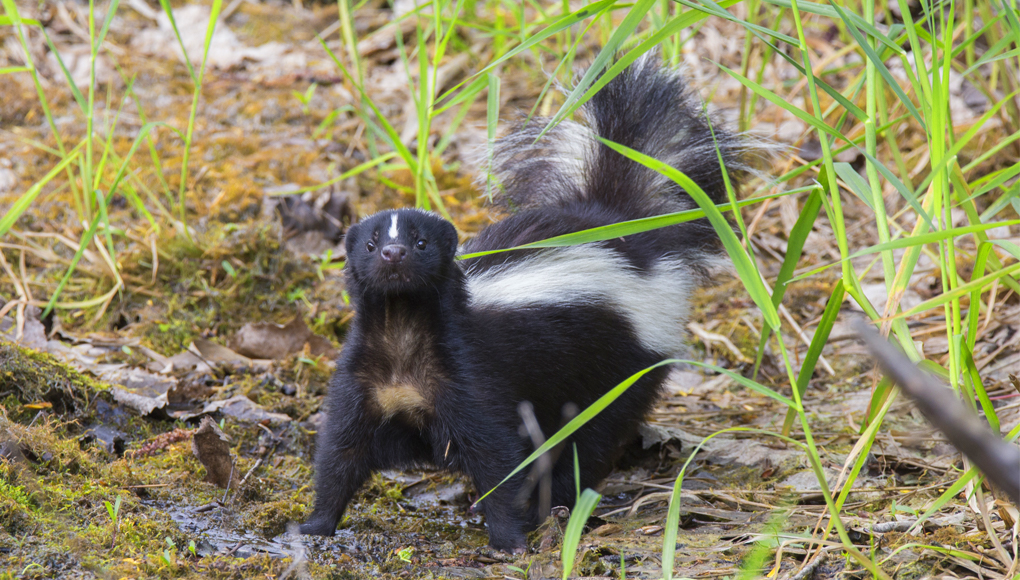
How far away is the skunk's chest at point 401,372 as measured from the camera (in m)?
3.28

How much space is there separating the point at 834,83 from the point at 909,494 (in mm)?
4717

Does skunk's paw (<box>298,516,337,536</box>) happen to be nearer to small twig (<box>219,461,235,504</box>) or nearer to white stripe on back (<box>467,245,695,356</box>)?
small twig (<box>219,461,235,504</box>)

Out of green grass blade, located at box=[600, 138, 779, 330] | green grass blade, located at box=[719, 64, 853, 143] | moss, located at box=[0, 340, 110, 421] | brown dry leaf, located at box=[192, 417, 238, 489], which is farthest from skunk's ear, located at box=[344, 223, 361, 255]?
green grass blade, located at box=[719, 64, 853, 143]

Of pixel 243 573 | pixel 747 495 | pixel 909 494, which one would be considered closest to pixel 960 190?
pixel 909 494

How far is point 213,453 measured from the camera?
3.33 meters

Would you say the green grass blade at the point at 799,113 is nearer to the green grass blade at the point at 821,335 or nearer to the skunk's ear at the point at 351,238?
the green grass blade at the point at 821,335

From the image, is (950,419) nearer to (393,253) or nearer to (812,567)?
(812,567)

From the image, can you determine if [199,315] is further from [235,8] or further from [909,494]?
[235,8]

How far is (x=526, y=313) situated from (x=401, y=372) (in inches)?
23.5

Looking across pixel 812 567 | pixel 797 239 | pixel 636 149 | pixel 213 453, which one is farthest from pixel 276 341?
pixel 812 567

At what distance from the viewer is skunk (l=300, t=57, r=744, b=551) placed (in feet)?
10.6

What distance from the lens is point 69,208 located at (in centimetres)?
525

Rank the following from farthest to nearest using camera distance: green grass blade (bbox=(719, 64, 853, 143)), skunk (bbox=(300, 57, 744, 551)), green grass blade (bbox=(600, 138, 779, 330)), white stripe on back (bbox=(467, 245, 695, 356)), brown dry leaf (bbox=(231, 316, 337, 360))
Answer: brown dry leaf (bbox=(231, 316, 337, 360)) < white stripe on back (bbox=(467, 245, 695, 356)) < skunk (bbox=(300, 57, 744, 551)) < green grass blade (bbox=(719, 64, 853, 143)) < green grass blade (bbox=(600, 138, 779, 330))

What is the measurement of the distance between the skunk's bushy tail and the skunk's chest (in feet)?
4.12
